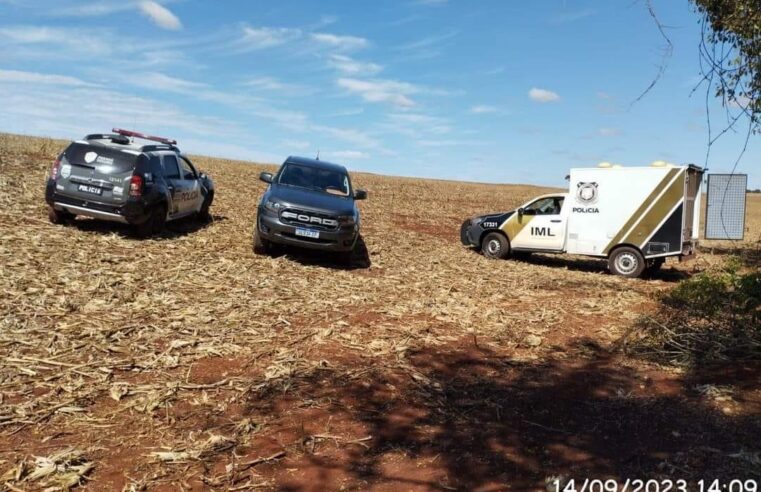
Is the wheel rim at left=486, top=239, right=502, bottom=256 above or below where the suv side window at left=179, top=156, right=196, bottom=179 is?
below

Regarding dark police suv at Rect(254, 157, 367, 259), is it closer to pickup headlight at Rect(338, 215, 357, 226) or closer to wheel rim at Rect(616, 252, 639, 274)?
pickup headlight at Rect(338, 215, 357, 226)

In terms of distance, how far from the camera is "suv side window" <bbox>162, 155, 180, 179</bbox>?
11856 millimetres

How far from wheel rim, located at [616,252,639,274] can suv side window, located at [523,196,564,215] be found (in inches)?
71.1

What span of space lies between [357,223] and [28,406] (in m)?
7.27

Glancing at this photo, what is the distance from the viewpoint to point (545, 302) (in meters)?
9.44

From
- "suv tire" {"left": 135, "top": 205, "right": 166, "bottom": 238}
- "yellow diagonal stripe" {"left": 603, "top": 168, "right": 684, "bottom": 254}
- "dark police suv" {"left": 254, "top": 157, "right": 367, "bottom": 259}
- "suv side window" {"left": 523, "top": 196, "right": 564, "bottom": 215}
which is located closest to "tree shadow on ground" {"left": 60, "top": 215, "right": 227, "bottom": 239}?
"suv tire" {"left": 135, "top": 205, "right": 166, "bottom": 238}

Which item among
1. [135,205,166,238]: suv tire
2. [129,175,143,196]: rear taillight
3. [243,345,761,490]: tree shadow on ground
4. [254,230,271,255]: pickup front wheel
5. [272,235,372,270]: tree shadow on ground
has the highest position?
[129,175,143,196]: rear taillight

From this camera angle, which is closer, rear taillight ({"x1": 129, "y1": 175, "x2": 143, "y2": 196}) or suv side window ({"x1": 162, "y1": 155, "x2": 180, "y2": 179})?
rear taillight ({"x1": 129, "y1": 175, "x2": 143, "y2": 196})

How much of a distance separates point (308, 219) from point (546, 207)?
21.8 ft

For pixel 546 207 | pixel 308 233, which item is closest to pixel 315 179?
pixel 308 233

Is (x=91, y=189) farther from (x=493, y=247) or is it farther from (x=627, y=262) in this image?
(x=627, y=262)

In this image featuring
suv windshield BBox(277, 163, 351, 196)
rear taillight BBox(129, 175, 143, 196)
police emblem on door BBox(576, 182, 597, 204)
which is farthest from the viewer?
police emblem on door BBox(576, 182, 597, 204)

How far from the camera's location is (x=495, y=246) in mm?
14914

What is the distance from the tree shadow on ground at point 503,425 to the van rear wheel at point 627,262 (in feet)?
25.6
